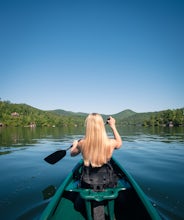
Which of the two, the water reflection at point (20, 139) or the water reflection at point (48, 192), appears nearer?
the water reflection at point (48, 192)

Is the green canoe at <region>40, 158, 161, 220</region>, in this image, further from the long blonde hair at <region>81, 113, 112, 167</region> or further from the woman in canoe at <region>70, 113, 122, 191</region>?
the long blonde hair at <region>81, 113, 112, 167</region>

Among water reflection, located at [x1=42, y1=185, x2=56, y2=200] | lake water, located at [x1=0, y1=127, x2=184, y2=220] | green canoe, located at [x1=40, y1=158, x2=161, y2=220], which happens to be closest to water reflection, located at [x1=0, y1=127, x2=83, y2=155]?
lake water, located at [x1=0, y1=127, x2=184, y2=220]

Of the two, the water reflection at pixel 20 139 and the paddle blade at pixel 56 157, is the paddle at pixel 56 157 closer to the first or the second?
the paddle blade at pixel 56 157

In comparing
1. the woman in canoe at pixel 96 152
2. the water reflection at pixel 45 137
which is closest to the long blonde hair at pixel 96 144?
the woman in canoe at pixel 96 152

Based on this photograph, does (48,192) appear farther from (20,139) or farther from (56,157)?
(20,139)

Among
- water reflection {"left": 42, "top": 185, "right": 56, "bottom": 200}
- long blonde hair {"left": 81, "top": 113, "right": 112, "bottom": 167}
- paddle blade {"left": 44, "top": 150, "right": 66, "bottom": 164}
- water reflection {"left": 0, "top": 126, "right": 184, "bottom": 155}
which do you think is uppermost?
long blonde hair {"left": 81, "top": 113, "right": 112, "bottom": 167}

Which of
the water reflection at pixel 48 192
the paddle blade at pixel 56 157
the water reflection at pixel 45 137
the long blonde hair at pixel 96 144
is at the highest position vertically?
the long blonde hair at pixel 96 144

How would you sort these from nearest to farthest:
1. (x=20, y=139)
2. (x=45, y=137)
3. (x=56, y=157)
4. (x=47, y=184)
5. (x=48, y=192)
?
(x=56, y=157) → (x=48, y=192) → (x=47, y=184) → (x=20, y=139) → (x=45, y=137)

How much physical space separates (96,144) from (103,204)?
3.74ft

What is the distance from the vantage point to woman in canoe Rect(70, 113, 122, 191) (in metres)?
3.45

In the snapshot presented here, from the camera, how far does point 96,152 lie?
11.3ft

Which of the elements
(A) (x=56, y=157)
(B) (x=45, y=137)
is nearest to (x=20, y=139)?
(B) (x=45, y=137)

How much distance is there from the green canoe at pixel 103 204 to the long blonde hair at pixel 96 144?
60cm

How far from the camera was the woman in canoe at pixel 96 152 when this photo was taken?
11.3 feet
